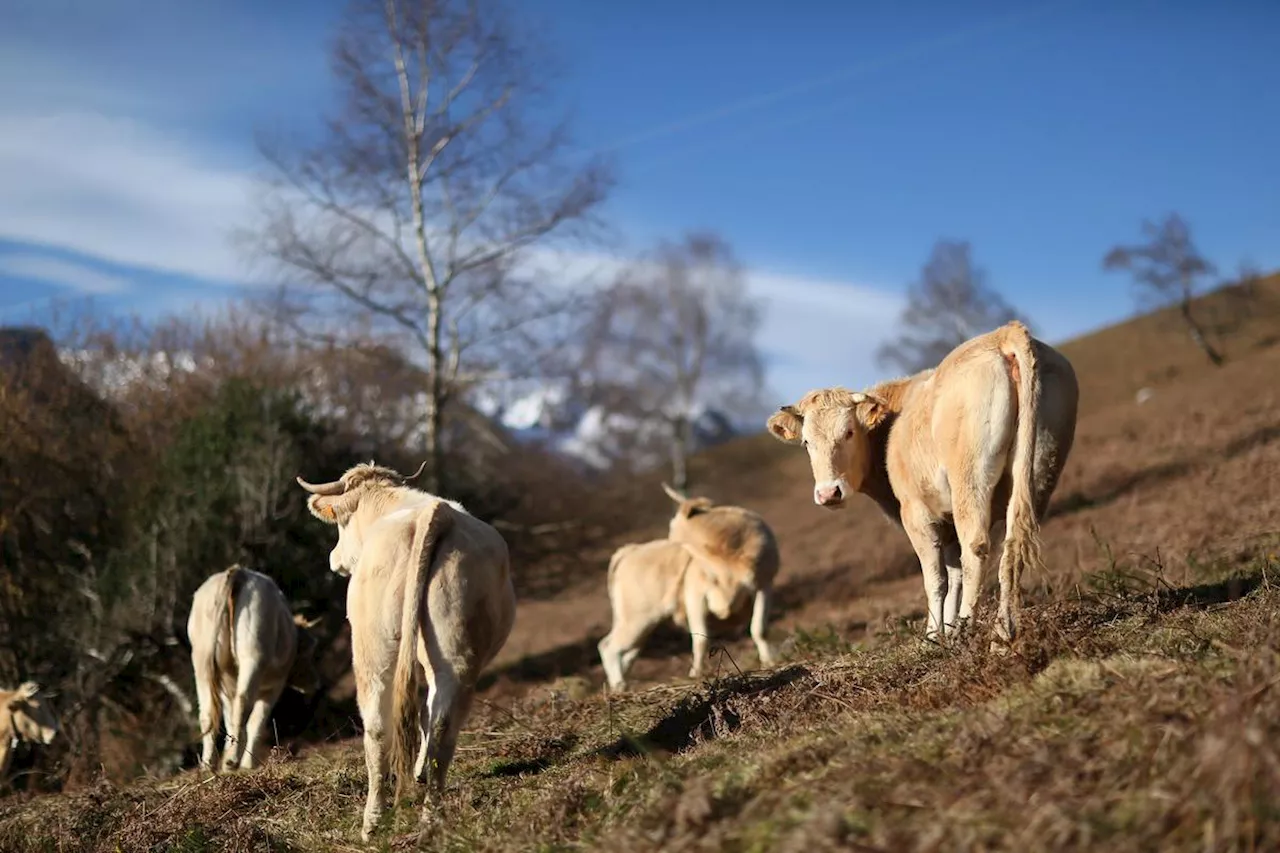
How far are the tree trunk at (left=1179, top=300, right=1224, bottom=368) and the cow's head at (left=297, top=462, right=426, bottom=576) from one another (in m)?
55.7

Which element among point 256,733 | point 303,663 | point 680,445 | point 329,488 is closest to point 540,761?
point 329,488

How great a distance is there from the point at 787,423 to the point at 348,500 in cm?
347

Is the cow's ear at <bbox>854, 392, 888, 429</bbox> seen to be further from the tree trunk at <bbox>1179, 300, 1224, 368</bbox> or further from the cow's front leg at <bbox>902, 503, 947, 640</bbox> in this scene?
the tree trunk at <bbox>1179, 300, 1224, 368</bbox>

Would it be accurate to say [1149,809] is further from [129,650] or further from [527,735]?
[129,650]

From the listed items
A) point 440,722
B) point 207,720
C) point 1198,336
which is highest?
point 1198,336

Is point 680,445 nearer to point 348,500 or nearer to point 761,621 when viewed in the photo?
point 761,621

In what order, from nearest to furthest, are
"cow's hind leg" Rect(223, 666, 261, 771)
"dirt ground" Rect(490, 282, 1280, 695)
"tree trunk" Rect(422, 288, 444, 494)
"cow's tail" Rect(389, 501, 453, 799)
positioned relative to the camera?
"cow's tail" Rect(389, 501, 453, 799) < "cow's hind leg" Rect(223, 666, 261, 771) < "dirt ground" Rect(490, 282, 1280, 695) < "tree trunk" Rect(422, 288, 444, 494)

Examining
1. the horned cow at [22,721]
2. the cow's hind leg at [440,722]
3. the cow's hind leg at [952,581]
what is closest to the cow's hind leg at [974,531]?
the cow's hind leg at [952,581]

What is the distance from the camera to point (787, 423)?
9.02 metres

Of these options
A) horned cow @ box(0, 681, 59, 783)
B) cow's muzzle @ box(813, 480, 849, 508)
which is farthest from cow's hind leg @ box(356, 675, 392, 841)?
horned cow @ box(0, 681, 59, 783)

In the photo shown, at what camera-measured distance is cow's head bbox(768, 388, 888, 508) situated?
840 centimetres

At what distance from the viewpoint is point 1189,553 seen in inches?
424

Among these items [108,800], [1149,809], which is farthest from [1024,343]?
[108,800]

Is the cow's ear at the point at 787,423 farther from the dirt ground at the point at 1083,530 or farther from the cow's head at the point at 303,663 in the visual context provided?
the cow's head at the point at 303,663
